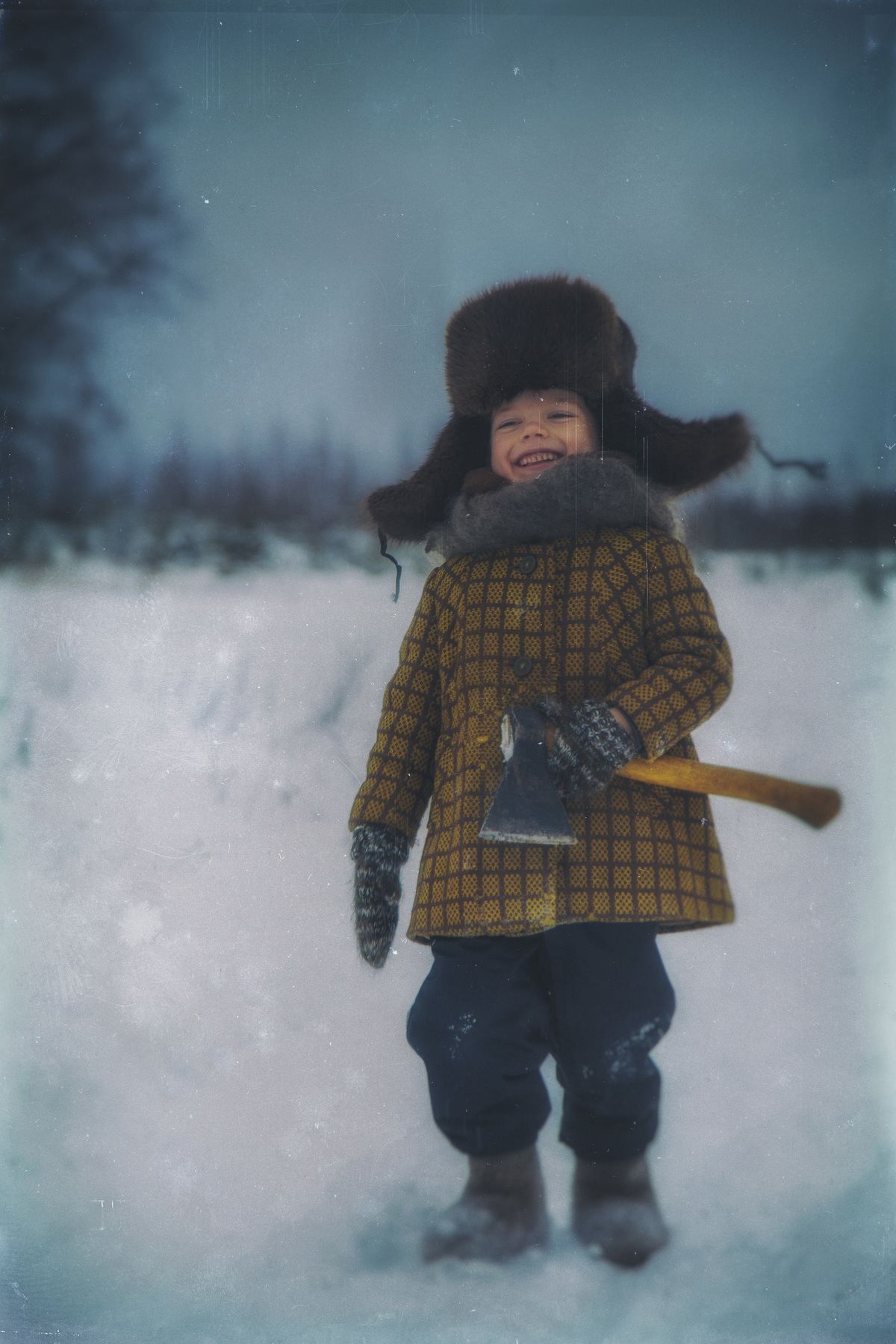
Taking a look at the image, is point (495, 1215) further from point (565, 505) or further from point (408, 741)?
point (565, 505)

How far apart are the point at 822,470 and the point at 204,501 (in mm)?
947

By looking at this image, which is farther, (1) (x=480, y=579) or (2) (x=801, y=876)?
(2) (x=801, y=876)

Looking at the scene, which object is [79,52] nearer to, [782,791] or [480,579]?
[480,579]

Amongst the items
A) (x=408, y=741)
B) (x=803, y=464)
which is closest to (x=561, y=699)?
(x=408, y=741)

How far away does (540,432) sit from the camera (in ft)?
4.76

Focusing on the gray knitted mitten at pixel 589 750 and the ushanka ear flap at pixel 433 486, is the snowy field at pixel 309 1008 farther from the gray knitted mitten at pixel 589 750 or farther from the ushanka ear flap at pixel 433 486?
the gray knitted mitten at pixel 589 750

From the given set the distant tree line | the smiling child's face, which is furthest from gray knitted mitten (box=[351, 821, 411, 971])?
the distant tree line

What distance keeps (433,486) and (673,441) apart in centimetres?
35

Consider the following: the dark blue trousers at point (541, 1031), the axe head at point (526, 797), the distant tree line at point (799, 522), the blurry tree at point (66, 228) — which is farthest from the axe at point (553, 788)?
the blurry tree at point (66, 228)

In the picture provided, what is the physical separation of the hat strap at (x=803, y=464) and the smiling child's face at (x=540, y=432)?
0.93ft

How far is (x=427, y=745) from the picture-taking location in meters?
1.43

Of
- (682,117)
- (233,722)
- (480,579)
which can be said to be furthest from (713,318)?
(233,722)

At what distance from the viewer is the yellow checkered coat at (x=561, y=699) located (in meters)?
1.25

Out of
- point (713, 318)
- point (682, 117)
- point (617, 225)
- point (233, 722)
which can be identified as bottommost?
point (233, 722)
